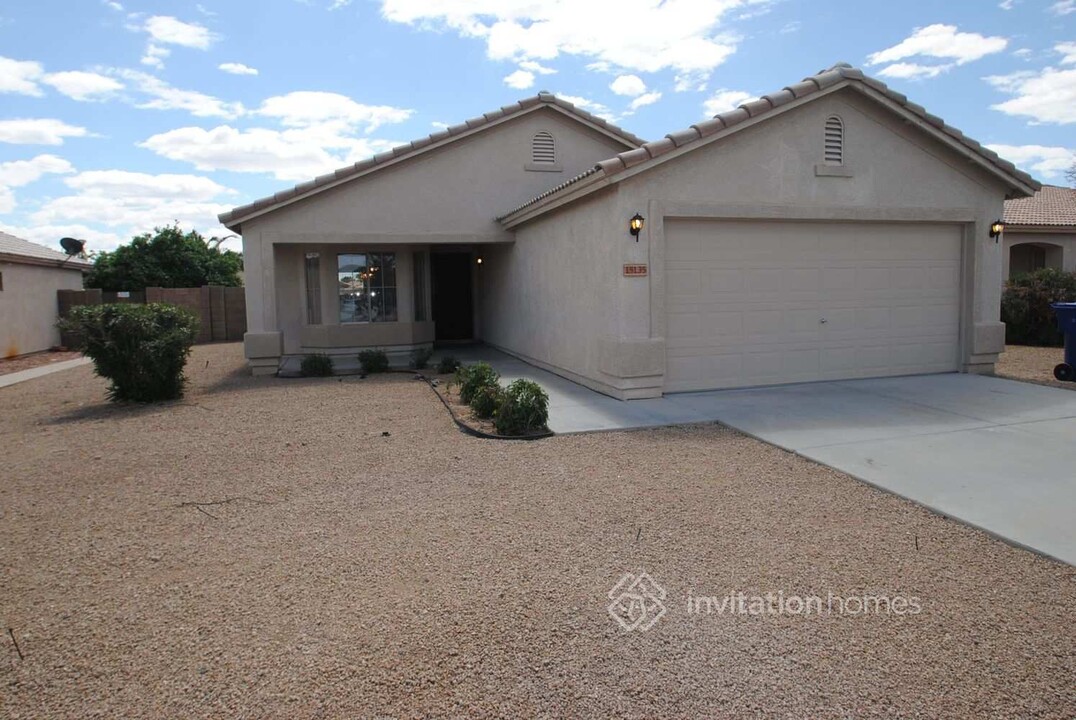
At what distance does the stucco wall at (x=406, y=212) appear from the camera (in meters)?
14.3

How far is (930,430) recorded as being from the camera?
7922 mm

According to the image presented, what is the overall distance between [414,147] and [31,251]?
14329 millimetres

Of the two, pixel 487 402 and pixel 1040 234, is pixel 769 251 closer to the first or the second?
pixel 487 402

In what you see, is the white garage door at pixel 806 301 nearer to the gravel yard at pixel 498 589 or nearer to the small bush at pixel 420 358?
the gravel yard at pixel 498 589

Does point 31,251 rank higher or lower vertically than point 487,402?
higher

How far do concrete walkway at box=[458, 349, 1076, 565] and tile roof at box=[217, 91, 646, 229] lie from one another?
19.2 feet

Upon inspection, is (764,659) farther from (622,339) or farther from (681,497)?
(622,339)

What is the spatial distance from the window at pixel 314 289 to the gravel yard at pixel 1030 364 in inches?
504

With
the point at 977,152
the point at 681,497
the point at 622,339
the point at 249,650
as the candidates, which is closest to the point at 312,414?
the point at 622,339

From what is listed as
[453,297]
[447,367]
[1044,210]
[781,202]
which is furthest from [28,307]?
[1044,210]

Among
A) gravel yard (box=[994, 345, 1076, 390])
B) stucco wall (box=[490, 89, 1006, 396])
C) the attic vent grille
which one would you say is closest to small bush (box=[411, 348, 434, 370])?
stucco wall (box=[490, 89, 1006, 396])

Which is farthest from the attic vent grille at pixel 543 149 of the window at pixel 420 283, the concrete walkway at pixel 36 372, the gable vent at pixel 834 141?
the concrete walkway at pixel 36 372

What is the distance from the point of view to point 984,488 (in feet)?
19.4

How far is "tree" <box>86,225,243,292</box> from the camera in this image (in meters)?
27.8
